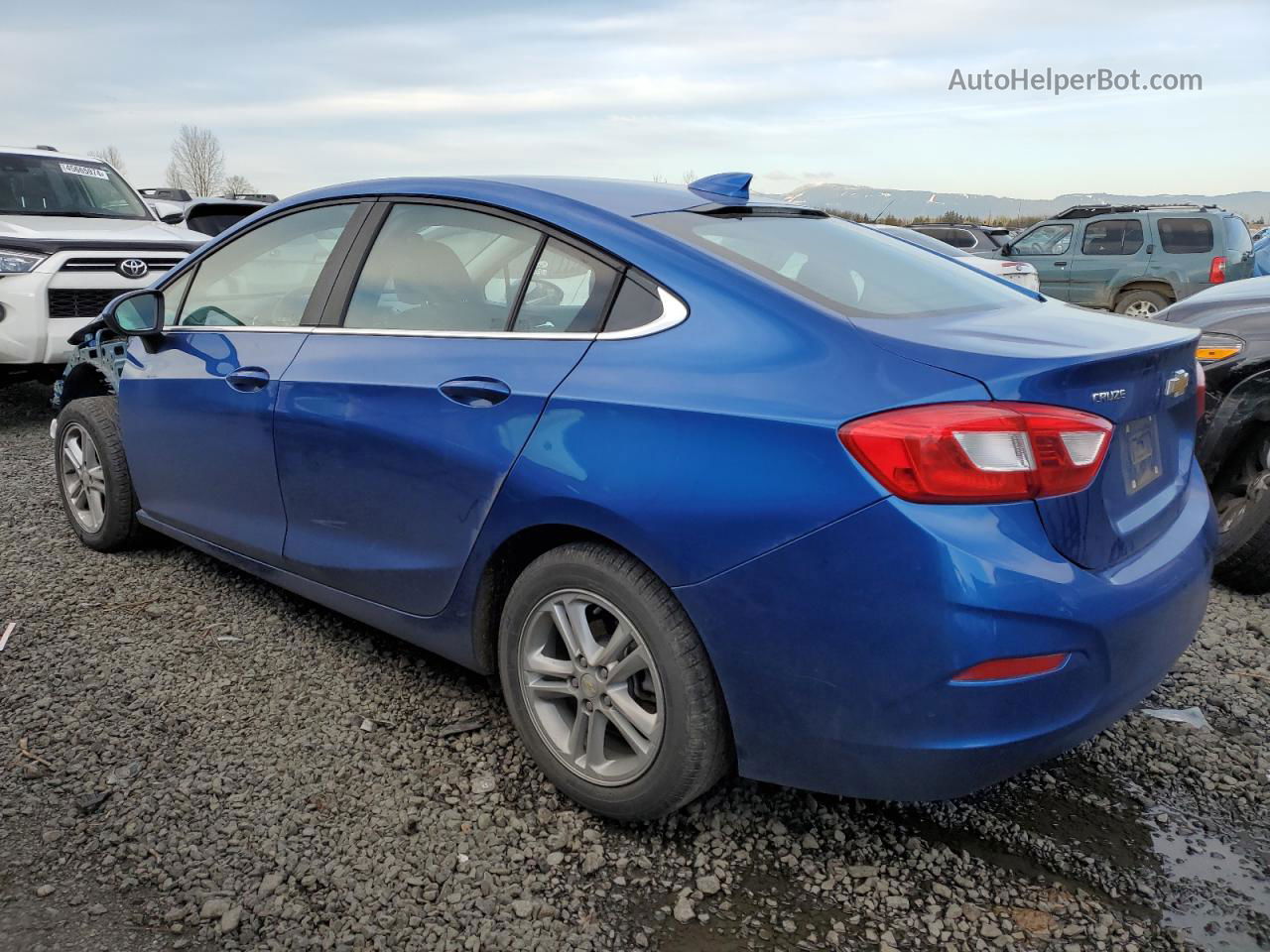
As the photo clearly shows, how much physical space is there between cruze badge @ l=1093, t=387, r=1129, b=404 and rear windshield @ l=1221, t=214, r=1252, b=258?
13307 mm

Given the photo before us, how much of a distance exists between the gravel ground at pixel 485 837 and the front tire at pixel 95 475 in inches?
38.6

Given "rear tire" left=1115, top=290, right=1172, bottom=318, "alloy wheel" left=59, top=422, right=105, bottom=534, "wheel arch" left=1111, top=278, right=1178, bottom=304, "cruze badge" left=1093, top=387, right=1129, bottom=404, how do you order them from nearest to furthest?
"cruze badge" left=1093, top=387, right=1129, bottom=404, "alloy wheel" left=59, top=422, right=105, bottom=534, "wheel arch" left=1111, top=278, right=1178, bottom=304, "rear tire" left=1115, top=290, right=1172, bottom=318

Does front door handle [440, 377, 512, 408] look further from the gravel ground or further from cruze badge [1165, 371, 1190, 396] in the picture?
cruze badge [1165, 371, 1190, 396]

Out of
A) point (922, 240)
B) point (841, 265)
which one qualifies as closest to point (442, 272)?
point (841, 265)

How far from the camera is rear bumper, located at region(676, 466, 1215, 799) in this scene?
1.92 metres

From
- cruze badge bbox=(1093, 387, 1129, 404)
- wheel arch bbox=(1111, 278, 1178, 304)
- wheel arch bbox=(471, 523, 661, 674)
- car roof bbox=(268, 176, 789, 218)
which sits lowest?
wheel arch bbox=(1111, 278, 1178, 304)

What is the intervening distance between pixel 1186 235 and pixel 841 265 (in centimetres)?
1323

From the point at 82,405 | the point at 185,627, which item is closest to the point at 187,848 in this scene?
the point at 185,627

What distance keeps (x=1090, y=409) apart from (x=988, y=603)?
19.4 inches

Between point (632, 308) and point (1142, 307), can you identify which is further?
point (1142, 307)

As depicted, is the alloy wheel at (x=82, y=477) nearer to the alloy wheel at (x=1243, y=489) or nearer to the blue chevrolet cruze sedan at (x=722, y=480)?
the blue chevrolet cruze sedan at (x=722, y=480)

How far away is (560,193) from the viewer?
2.76 metres

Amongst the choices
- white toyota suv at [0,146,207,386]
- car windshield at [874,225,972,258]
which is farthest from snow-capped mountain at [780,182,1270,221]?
white toyota suv at [0,146,207,386]

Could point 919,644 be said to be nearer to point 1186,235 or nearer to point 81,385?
point 81,385
